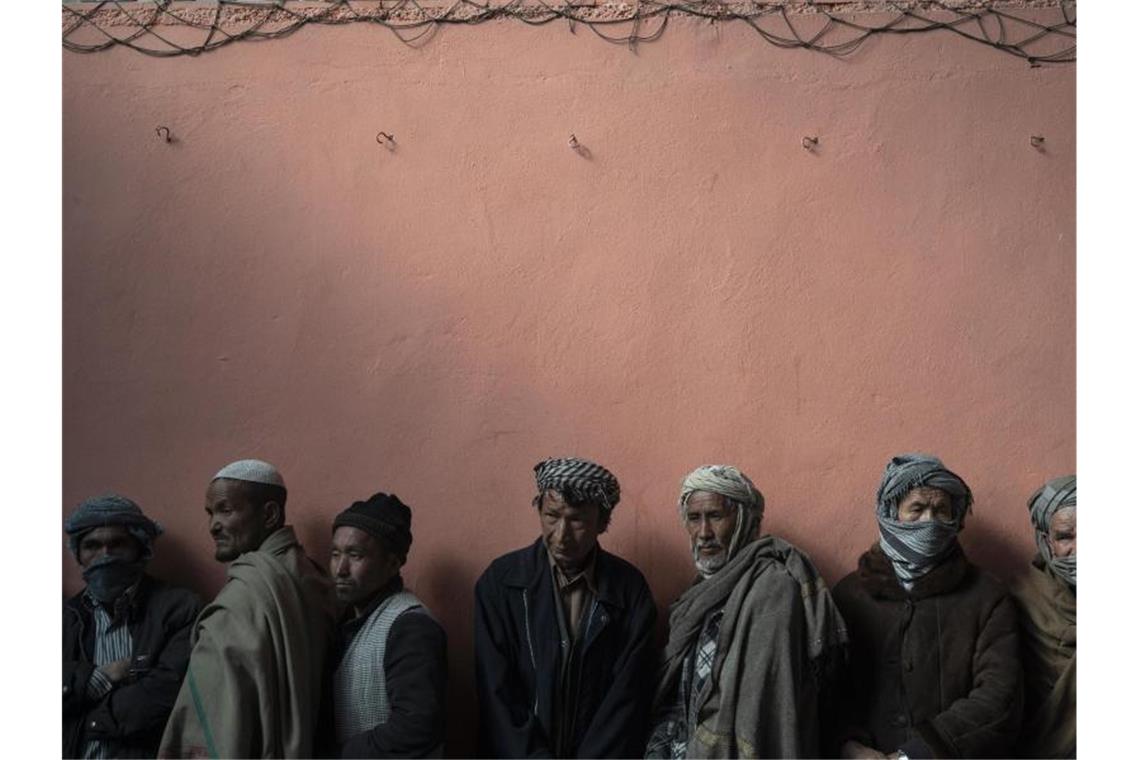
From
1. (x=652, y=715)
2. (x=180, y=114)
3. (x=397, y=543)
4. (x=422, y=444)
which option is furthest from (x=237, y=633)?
(x=180, y=114)

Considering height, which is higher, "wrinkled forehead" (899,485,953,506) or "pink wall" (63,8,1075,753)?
"pink wall" (63,8,1075,753)

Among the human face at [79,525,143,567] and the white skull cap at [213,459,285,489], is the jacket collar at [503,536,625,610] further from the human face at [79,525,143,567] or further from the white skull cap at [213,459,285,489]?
the human face at [79,525,143,567]

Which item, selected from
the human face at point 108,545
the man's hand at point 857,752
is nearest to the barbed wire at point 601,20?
the human face at point 108,545

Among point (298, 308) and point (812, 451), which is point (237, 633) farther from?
point (812, 451)

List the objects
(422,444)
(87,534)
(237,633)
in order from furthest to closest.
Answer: (422,444) < (87,534) < (237,633)

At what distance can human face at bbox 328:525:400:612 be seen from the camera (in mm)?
4301

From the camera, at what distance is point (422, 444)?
4727mm

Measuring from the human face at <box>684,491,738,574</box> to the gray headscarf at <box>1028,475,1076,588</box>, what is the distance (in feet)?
3.04

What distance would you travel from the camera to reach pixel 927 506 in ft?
13.8

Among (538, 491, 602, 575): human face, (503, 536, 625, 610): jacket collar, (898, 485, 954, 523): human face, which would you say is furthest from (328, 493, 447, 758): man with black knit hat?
(898, 485, 954, 523): human face

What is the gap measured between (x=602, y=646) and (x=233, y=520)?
1.21m

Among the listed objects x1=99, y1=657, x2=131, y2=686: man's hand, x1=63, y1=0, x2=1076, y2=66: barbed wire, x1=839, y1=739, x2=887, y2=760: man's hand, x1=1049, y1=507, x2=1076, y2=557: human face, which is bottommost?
x1=839, y1=739, x2=887, y2=760: man's hand

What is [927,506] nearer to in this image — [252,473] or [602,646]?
[602,646]

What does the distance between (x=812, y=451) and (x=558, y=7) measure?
5.66 feet
